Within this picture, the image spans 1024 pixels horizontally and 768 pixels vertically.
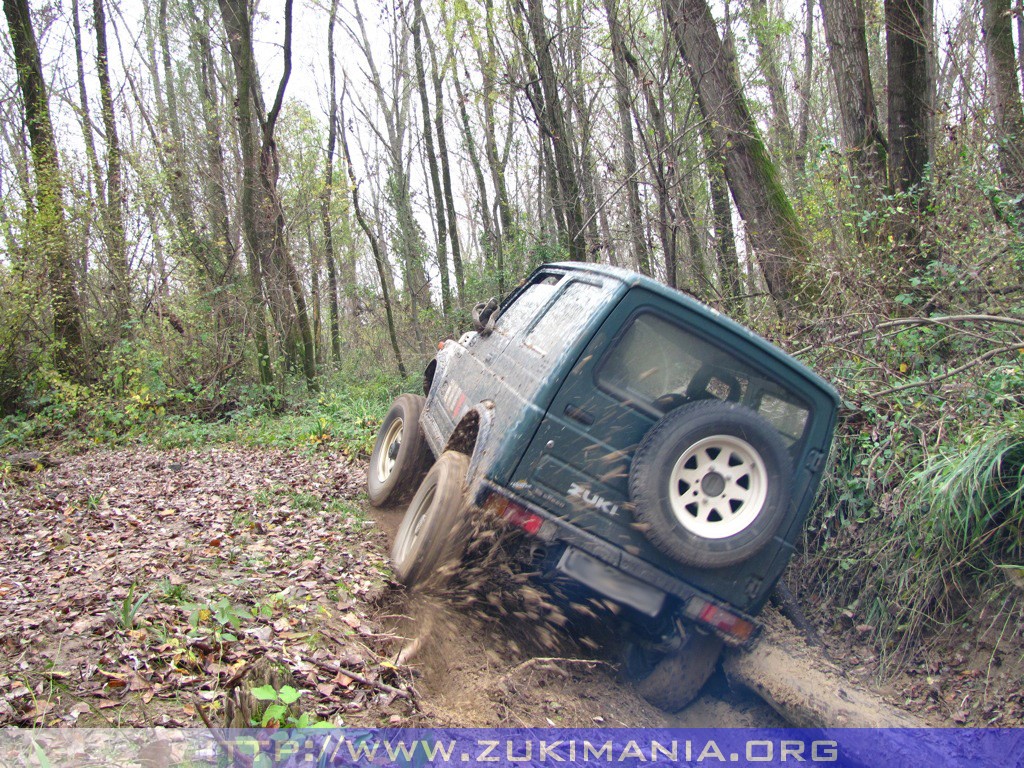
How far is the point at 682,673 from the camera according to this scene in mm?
3773

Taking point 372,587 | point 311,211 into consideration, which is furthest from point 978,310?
point 311,211

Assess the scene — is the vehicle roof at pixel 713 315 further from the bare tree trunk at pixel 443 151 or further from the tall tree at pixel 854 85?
the bare tree trunk at pixel 443 151

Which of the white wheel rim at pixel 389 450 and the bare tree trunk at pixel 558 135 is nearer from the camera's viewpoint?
the white wheel rim at pixel 389 450

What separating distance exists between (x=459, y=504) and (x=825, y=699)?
2.06 metres

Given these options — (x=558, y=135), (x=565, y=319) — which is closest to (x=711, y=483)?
(x=565, y=319)

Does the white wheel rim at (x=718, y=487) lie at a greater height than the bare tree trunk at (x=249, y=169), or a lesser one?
lesser

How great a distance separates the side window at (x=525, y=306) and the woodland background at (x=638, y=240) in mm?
2090

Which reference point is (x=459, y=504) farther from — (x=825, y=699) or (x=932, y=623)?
(x=932, y=623)

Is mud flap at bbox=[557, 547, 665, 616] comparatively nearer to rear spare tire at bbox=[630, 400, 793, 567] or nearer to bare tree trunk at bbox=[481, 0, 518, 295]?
rear spare tire at bbox=[630, 400, 793, 567]

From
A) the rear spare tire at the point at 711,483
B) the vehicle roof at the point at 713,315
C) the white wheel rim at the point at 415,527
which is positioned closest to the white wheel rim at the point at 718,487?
the rear spare tire at the point at 711,483

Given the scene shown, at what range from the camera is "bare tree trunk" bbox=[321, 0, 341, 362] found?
1692 centimetres

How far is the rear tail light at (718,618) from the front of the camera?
3.56 metres

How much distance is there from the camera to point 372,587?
405 cm

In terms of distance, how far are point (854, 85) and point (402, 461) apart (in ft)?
18.7
